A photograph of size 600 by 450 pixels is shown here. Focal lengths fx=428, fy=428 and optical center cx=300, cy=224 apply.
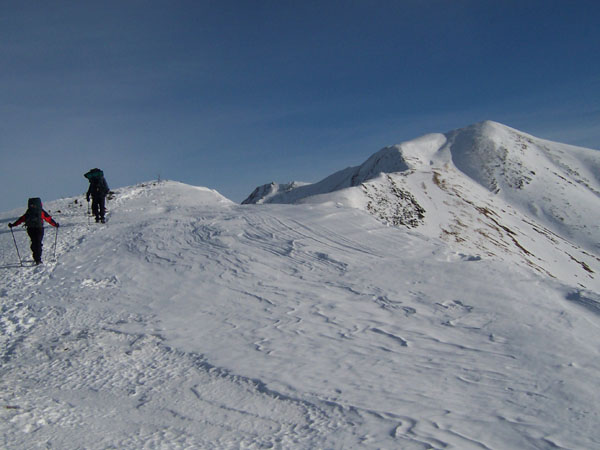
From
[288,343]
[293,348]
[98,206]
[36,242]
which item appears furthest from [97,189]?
[293,348]

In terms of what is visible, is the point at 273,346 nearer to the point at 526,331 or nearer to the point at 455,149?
the point at 526,331

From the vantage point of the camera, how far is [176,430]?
497 centimetres

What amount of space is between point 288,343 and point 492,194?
248ft

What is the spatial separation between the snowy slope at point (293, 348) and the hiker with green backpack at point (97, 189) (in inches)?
131

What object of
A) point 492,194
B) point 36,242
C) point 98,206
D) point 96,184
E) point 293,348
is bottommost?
point 293,348

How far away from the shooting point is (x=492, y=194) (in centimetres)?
7444

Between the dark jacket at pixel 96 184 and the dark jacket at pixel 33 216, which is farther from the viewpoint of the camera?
the dark jacket at pixel 96 184

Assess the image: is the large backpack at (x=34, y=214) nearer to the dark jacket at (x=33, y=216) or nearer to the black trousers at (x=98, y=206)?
the dark jacket at (x=33, y=216)

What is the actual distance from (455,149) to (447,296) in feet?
315

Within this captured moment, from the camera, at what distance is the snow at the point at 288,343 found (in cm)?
495

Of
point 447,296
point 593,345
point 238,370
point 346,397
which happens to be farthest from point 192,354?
point 593,345

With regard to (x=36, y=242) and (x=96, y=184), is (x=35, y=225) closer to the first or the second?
(x=36, y=242)

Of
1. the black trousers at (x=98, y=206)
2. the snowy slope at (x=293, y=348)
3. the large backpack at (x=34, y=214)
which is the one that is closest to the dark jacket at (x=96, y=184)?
the black trousers at (x=98, y=206)

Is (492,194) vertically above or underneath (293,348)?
above
